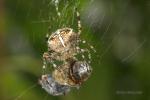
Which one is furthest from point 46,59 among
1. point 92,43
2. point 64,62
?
point 92,43

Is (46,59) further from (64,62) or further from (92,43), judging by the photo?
(92,43)

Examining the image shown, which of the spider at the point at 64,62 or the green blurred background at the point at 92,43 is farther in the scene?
the green blurred background at the point at 92,43

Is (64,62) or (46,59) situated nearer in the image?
(64,62)

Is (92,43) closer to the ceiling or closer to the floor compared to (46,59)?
closer to the ceiling

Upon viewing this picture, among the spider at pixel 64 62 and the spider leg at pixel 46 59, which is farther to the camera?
the spider leg at pixel 46 59

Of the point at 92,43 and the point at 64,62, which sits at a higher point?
the point at 92,43
